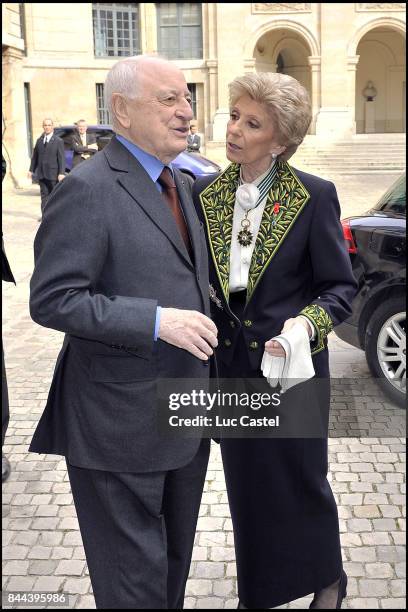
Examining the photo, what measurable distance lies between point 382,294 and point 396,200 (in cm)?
88

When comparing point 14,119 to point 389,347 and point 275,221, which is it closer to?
point 389,347

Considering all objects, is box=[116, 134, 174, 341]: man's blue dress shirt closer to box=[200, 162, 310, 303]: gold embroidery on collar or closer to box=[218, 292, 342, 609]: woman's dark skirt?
box=[200, 162, 310, 303]: gold embroidery on collar

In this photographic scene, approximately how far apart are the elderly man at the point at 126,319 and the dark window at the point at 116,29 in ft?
110

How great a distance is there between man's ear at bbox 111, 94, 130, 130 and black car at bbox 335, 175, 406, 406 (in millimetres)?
3642

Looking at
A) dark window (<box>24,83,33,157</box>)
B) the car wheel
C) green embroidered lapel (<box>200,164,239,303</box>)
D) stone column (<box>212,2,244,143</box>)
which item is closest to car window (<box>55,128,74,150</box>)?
dark window (<box>24,83,33,157</box>)

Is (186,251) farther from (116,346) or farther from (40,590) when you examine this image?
(40,590)

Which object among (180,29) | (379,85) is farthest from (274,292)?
(379,85)

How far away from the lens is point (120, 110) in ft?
8.13

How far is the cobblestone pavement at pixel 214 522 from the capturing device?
3.58 m

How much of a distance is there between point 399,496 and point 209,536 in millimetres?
1227

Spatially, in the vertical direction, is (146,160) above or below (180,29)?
below

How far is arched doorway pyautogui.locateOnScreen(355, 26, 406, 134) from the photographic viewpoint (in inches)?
1594

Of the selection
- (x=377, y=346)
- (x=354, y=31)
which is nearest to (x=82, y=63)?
(x=354, y=31)

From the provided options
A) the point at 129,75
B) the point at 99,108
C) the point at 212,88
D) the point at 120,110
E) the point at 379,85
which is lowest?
the point at 120,110
